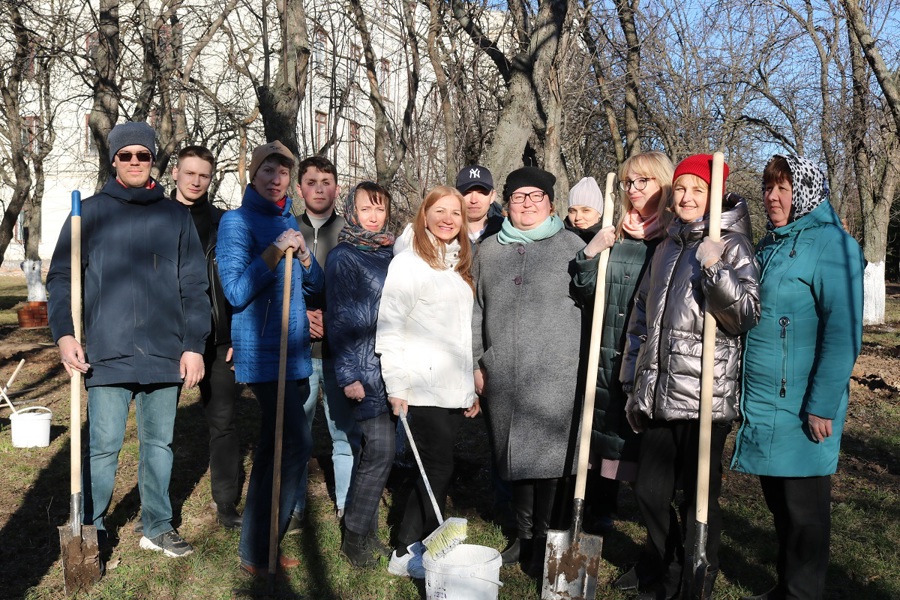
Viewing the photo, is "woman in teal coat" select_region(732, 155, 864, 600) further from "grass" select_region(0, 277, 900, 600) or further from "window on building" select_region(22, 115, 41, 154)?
"window on building" select_region(22, 115, 41, 154)

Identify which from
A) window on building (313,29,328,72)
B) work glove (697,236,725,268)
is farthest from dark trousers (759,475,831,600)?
window on building (313,29,328,72)

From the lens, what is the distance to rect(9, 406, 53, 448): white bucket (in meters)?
6.17

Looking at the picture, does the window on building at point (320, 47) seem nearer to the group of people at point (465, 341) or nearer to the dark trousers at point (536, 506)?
the group of people at point (465, 341)

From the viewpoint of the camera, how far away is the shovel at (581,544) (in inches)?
139

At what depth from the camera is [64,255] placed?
371 centimetres

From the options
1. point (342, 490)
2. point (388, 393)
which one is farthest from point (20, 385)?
point (388, 393)

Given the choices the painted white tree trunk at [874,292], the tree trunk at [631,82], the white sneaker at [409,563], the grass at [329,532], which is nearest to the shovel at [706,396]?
the grass at [329,532]

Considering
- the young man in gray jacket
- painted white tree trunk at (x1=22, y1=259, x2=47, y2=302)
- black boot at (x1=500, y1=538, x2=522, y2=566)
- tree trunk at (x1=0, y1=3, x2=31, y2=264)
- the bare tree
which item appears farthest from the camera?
painted white tree trunk at (x1=22, y1=259, x2=47, y2=302)

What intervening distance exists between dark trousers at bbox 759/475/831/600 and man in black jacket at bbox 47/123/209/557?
269 cm

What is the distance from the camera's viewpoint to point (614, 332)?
3.78 metres

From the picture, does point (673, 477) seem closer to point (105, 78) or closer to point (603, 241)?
point (603, 241)

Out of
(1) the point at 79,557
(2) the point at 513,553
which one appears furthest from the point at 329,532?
(1) the point at 79,557

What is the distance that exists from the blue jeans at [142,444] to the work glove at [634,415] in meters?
2.14

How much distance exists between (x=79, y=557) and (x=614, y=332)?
8.53ft
